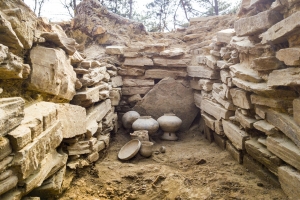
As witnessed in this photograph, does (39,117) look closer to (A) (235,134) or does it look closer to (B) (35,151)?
(B) (35,151)

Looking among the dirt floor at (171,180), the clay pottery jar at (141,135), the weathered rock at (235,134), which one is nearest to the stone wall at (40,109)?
the dirt floor at (171,180)

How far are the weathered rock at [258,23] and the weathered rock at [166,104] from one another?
261 cm

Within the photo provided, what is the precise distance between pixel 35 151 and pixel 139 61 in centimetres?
441

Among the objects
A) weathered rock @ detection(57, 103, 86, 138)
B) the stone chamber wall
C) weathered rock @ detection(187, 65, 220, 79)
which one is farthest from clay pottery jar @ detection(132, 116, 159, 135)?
weathered rock @ detection(57, 103, 86, 138)

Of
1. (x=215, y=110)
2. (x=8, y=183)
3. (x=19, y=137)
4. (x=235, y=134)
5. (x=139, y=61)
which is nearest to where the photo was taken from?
(x=8, y=183)

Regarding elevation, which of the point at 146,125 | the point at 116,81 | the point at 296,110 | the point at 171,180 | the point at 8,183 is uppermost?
the point at 116,81

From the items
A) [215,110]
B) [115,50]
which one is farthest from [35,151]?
[115,50]

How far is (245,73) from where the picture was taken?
147 inches

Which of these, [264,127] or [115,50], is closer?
[264,127]

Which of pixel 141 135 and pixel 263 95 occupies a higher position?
pixel 263 95

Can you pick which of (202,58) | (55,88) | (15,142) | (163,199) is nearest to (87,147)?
(55,88)

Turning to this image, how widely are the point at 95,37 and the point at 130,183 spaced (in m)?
4.91

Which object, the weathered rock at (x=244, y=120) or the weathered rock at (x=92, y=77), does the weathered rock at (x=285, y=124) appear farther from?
the weathered rock at (x=92, y=77)

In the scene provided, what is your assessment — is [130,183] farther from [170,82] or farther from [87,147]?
[170,82]
